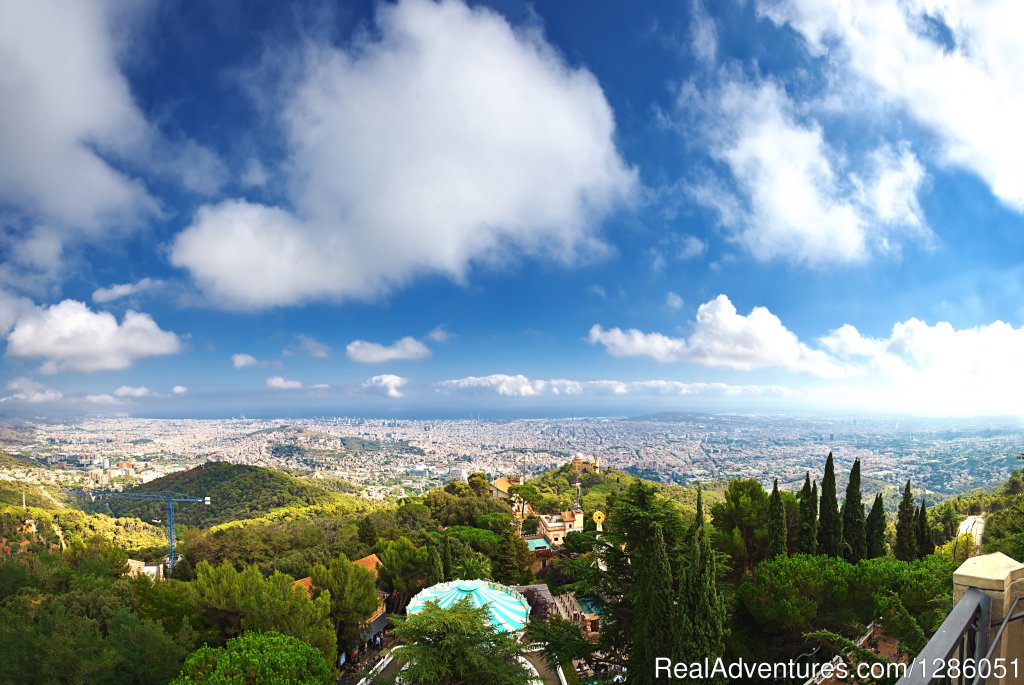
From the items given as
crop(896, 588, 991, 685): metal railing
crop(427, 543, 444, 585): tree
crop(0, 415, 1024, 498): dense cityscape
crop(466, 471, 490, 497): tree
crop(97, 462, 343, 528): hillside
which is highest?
crop(896, 588, 991, 685): metal railing

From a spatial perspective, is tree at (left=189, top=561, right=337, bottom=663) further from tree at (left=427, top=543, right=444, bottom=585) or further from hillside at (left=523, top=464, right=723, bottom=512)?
hillside at (left=523, top=464, right=723, bottom=512)

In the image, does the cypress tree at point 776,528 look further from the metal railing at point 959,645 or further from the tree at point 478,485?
the tree at point 478,485

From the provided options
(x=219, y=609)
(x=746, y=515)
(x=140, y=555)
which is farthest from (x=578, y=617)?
(x=140, y=555)

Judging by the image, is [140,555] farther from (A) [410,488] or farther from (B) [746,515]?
(A) [410,488]

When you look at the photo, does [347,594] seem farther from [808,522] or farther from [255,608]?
[808,522]

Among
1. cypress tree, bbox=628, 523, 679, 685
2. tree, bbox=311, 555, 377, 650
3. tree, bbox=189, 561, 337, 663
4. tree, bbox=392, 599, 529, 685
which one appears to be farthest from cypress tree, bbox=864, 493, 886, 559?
tree, bbox=189, 561, 337, 663

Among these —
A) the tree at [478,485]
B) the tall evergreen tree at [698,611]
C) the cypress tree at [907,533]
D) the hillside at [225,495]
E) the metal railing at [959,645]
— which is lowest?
the hillside at [225,495]

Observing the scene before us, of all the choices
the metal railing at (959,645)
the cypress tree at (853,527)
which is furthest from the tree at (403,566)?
the metal railing at (959,645)
